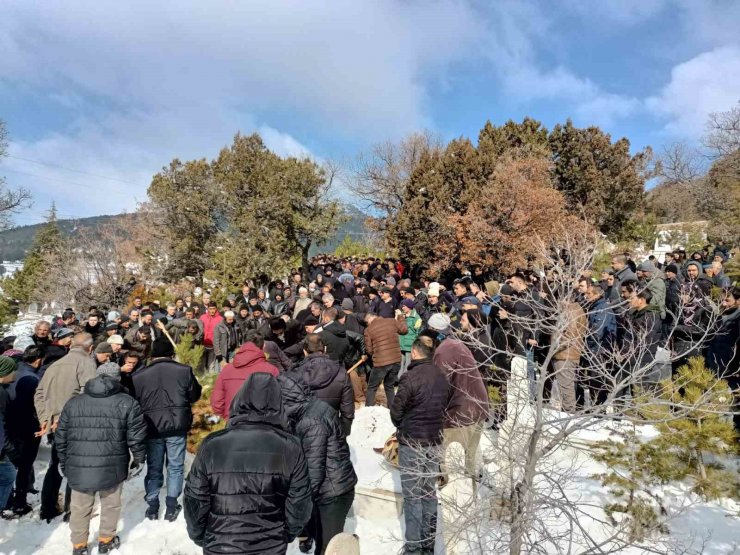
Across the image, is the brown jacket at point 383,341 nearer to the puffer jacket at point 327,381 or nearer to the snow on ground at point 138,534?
the snow on ground at point 138,534

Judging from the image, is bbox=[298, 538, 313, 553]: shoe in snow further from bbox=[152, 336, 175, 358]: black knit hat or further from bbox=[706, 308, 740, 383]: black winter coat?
bbox=[706, 308, 740, 383]: black winter coat

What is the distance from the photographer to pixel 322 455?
363 cm

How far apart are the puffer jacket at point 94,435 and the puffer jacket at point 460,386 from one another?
9.36 feet

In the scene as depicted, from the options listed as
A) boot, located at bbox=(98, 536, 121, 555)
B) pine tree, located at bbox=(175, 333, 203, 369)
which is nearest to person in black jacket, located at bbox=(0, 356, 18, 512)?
boot, located at bbox=(98, 536, 121, 555)

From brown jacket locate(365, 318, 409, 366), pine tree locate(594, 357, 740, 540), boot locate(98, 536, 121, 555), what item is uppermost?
brown jacket locate(365, 318, 409, 366)

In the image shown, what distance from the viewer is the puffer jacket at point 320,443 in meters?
3.62

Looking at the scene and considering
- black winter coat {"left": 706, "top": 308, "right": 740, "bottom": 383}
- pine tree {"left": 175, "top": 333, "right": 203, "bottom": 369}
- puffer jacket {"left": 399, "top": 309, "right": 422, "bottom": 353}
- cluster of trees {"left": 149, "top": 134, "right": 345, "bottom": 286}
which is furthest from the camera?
cluster of trees {"left": 149, "top": 134, "right": 345, "bottom": 286}

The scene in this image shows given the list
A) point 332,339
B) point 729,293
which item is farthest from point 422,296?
point 729,293

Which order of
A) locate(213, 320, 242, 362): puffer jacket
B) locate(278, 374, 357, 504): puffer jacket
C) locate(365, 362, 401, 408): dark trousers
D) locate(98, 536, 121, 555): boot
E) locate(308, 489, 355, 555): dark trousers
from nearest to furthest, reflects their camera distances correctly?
locate(278, 374, 357, 504): puffer jacket → locate(308, 489, 355, 555): dark trousers → locate(98, 536, 121, 555): boot → locate(365, 362, 401, 408): dark trousers → locate(213, 320, 242, 362): puffer jacket

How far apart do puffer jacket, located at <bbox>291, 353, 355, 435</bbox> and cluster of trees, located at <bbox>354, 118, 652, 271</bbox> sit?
6.79 meters

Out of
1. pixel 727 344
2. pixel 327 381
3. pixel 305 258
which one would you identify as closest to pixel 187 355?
pixel 327 381

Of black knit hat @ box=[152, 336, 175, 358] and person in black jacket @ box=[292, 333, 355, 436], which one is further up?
black knit hat @ box=[152, 336, 175, 358]

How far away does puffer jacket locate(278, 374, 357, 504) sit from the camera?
362 cm

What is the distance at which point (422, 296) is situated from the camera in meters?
9.30
